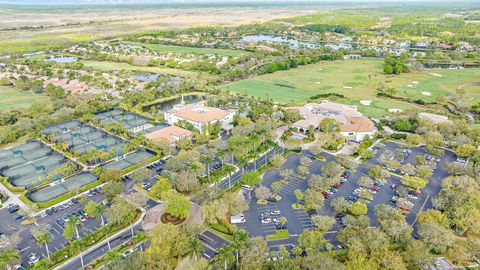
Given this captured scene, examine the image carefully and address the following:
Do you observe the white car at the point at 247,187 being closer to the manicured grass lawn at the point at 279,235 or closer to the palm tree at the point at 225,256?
the manicured grass lawn at the point at 279,235

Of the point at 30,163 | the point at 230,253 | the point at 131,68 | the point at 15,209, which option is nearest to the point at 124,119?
the point at 30,163

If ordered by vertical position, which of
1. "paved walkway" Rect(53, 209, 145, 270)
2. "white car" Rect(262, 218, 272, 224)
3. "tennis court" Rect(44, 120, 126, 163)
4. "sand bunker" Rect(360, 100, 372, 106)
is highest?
"sand bunker" Rect(360, 100, 372, 106)

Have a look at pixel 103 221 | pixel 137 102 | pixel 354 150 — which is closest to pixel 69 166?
pixel 103 221

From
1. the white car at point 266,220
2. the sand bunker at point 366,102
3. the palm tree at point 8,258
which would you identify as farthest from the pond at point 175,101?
the palm tree at point 8,258

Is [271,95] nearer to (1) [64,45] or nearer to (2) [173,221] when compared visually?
→ (2) [173,221]

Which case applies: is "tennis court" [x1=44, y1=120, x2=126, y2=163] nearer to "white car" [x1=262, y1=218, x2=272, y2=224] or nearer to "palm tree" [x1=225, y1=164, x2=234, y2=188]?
"palm tree" [x1=225, y1=164, x2=234, y2=188]

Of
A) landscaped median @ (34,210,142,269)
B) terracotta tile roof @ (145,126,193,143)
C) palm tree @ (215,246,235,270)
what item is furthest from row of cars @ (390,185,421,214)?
terracotta tile roof @ (145,126,193,143)
